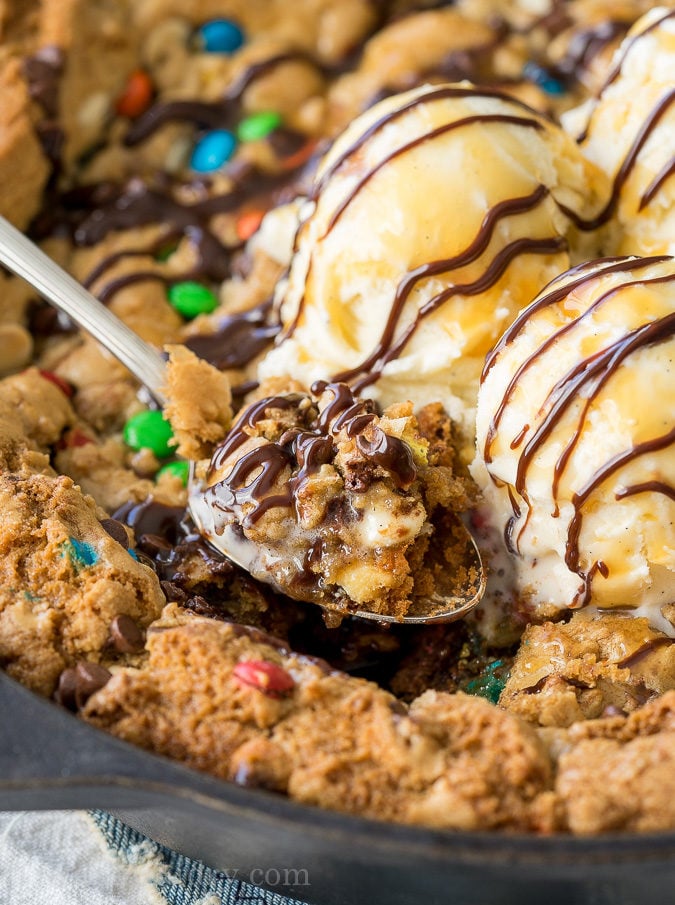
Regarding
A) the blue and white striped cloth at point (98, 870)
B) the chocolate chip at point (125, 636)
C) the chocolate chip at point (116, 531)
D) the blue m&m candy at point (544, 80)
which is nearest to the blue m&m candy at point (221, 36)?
the blue m&m candy at point (544, 80)

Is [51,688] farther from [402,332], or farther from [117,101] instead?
[117,101]

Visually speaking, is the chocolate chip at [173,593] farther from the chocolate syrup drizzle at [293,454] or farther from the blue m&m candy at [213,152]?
the blue m&m candy at [213,152]

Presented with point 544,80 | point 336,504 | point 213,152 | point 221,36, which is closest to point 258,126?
point 213,152

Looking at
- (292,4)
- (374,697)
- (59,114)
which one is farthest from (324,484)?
(292,4)

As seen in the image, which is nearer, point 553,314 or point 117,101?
point 553,314

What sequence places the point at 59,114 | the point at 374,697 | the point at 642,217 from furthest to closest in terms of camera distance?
the point at 59,114 < the point at 642,217 < the point at 374,697

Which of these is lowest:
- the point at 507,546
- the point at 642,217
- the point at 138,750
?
the point at 507,546

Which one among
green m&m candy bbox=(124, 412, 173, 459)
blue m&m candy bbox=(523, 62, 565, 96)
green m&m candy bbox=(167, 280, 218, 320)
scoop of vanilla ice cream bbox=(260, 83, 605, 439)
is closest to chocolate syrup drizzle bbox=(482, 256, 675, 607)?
scoop of vanilla ice cream bbox=(260, 83, 605, 439)
